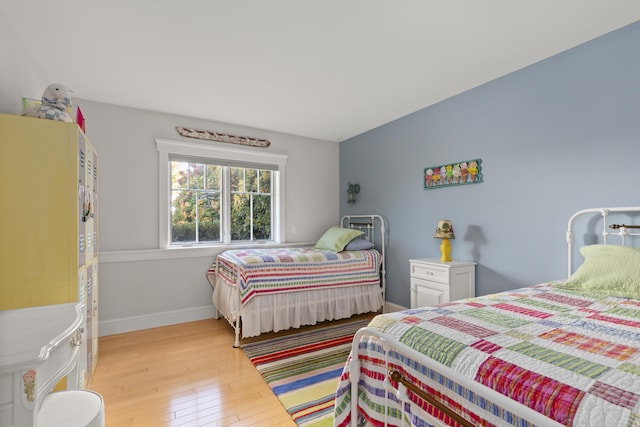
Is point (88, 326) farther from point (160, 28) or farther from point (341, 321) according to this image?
point (341, 321)

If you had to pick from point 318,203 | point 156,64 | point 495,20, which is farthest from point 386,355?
point 318,203

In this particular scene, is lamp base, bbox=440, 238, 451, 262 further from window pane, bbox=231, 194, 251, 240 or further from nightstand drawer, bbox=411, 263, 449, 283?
window pane, bbox=231, 194, 251, 240

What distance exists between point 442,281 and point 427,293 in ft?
0.75

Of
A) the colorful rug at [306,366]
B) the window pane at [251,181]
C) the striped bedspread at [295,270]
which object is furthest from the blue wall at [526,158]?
the window pane at [251,181]

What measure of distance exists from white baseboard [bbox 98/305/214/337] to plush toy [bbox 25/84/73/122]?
2255 millimetres

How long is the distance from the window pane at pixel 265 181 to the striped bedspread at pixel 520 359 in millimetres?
A: 3156

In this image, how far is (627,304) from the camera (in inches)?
58.0

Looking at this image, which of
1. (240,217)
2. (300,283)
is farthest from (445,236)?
(240,217)

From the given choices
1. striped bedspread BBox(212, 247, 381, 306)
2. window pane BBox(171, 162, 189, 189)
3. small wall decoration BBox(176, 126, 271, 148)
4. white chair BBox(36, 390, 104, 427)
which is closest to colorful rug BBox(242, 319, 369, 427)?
striped bedspread BBox(212, 247, 381, 306)

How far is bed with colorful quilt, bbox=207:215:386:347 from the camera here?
2.90 meters

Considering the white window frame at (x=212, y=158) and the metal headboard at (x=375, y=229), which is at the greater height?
the white window frame at (x=212, y=158)

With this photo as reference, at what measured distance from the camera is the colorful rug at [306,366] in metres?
1.92

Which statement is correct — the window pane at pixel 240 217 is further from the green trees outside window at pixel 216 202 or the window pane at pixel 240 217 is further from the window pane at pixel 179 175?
the window pane at pixel 179 175

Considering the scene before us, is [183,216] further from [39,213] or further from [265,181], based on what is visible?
[39,213]
